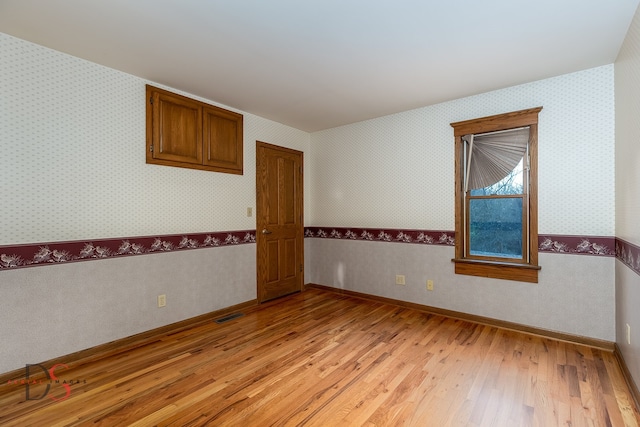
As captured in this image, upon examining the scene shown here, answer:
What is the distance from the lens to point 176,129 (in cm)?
332

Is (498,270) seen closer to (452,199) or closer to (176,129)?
(452,199)

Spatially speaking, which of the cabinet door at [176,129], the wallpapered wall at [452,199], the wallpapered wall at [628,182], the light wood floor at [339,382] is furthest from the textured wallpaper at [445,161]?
the cabinet door at [176,129]

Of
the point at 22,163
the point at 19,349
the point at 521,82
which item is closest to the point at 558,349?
the point at 521,82

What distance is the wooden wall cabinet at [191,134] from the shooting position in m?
3.14

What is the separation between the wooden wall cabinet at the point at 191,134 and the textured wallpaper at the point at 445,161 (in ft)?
5.07

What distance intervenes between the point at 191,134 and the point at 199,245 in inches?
48.4

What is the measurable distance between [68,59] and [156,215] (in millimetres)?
1481

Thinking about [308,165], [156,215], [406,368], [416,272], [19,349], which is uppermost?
[308,165]

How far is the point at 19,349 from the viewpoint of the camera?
234 centimetres

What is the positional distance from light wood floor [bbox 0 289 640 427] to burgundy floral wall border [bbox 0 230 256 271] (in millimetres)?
860

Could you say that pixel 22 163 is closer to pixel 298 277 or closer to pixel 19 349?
pixel 19 349

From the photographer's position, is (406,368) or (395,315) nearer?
(406,368)

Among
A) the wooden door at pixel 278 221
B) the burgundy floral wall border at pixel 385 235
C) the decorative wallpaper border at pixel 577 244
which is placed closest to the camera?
the decorative wallpaper border at pixel 577 244

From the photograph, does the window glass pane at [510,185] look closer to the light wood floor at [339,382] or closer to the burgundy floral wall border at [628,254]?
the burgundy floral wall border at [628,254]
